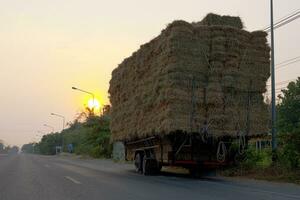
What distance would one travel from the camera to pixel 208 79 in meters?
17.8

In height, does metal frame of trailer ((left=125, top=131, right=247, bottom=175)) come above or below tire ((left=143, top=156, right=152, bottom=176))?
above

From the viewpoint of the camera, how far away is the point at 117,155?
1763 inches

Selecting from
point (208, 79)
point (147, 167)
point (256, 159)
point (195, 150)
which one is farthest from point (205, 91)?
point (147, 167)

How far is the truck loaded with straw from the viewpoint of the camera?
17.3 metres

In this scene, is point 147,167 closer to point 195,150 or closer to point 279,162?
point 195,150

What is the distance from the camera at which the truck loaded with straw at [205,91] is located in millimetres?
17312

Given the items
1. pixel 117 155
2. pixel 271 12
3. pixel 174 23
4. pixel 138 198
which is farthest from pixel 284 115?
pixel 138 198

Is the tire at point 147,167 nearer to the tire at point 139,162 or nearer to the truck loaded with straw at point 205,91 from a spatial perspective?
the truck loaded with straw at point 205,91

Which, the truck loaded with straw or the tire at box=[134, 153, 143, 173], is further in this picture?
the tire at box=[134, 153, 143, 173]

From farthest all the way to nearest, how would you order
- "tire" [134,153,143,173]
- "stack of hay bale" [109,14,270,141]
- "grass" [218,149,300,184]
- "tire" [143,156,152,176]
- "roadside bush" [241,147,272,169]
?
"tire" [134,153,143,173]
"tire" [143,156,152,176]
"roadside bush" [241,147,272,169]
"grass" [218,149,300,184]
"stack of hay bale" [109,14,270,141]

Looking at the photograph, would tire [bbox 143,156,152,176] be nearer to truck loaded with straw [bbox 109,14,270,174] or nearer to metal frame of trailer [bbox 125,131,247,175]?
metal frame of trailer [bbox 125,131,247,175]

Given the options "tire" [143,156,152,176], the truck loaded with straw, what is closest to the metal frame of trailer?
the truck loaded with straw

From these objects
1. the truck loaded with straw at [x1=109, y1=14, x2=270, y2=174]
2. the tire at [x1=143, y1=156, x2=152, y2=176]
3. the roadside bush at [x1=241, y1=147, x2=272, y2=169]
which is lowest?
the tire at [x1=143, y1=156, x2=152, y2=176]

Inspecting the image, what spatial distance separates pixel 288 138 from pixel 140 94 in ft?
19.3
